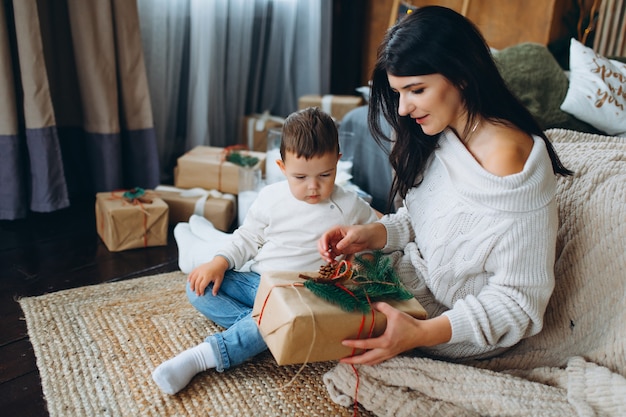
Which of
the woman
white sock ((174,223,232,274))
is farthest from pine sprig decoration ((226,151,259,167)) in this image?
the woman

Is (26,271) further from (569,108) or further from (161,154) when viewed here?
(569,108)

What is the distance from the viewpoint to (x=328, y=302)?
935 mm

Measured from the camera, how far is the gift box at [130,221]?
5.67 feet

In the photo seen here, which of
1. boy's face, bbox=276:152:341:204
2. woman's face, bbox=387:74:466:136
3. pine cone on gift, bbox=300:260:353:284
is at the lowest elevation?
pine cone on gift, bbox=300:260:353:284

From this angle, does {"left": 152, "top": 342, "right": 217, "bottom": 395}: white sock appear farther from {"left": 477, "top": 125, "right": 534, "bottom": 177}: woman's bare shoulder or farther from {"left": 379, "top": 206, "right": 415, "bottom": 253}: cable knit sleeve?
{"left": 477, "top": 125, "right": 534, "bottom": 177}: woman's bare shoulder

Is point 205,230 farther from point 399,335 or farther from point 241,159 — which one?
point 399,335

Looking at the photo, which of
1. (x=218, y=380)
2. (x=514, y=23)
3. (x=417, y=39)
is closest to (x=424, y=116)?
(x=417, y=39)

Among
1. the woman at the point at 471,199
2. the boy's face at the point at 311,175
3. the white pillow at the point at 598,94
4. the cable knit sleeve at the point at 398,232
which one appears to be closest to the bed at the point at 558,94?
the white pillow at the point at 598,94

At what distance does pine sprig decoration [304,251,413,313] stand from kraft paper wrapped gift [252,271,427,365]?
0.04ft

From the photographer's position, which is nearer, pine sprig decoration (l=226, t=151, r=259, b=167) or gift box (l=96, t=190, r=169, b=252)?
gift box (l=96, t=190, r=169, b=252)

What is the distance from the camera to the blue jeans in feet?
3.68

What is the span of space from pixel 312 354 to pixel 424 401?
0.76 feet

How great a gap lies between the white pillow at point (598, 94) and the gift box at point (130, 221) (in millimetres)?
1469

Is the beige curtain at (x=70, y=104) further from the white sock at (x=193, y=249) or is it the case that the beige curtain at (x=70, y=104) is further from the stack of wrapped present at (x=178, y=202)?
the white sock at (x=193, y=249)
